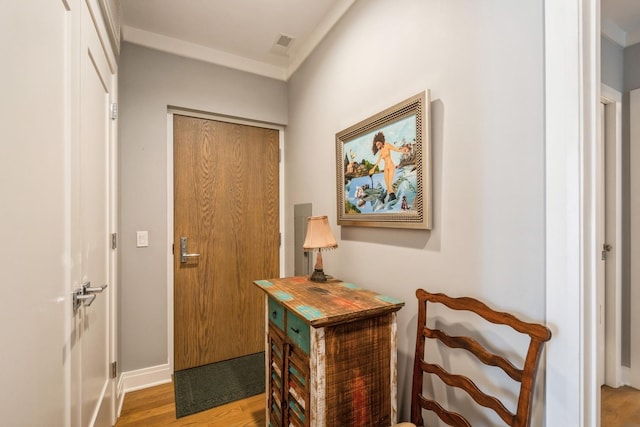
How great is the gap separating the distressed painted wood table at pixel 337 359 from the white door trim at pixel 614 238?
187 cm

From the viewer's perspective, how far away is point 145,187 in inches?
87.1

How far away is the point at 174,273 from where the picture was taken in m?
2.36

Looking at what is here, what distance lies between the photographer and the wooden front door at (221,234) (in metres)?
2.38

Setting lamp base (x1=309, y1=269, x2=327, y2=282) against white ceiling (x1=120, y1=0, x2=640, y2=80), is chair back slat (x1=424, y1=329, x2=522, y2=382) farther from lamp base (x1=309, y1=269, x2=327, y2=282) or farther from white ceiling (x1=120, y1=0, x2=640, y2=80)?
white ceiling (x1=120, y1=0, x2=640, y2=80)

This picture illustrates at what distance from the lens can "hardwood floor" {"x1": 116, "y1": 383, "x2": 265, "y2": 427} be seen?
1.77 meters

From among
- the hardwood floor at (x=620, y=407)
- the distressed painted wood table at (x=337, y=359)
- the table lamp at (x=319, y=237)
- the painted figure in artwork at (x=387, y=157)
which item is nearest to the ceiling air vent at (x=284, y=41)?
the painted figure in artwork at (x=387, y=157)

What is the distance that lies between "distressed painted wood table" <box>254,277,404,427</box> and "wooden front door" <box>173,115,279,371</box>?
4.09ft

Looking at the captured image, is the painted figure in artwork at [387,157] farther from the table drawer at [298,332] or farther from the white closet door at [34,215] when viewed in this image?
the white closet door at [34,215]

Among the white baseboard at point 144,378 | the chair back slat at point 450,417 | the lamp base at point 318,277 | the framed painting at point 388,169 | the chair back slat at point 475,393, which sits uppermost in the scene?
the framed painting at point 388,169

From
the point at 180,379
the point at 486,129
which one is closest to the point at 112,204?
the point at 180,379

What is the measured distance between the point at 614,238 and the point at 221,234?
2947mm

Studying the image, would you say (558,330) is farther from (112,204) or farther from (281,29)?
(281,29)

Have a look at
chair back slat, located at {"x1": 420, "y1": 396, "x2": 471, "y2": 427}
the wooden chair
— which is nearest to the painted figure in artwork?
the wooden chair

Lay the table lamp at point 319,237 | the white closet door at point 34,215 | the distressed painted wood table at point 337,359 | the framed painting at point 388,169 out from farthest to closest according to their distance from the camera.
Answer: the table lamp at point 319,237 < the framed painting at point 388,169 < the distressed painted wood table at point 337,359 < the white closet door at point 34,215
